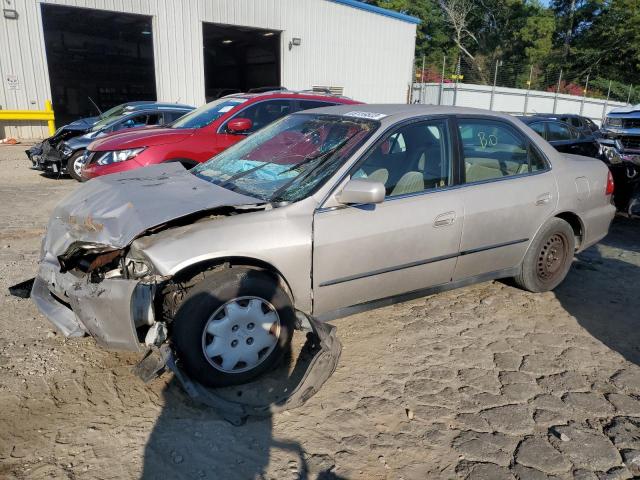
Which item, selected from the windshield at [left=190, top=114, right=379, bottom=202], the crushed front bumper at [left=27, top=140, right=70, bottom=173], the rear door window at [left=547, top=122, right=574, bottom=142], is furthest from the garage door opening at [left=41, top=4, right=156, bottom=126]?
the windshield at [left=190, top=114, right=379, bottom=202]

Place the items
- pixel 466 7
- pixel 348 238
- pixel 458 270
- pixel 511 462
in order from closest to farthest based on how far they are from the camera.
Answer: pixel 511 462
pixel 348 238
pixel 458 270
pixel 466 7

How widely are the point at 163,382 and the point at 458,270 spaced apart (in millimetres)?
2234

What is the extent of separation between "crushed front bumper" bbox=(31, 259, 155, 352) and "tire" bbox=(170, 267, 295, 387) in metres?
0.20

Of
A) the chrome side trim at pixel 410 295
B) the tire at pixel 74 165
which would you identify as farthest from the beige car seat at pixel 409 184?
the tire at pixel 74 165

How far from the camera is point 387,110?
3.92 m

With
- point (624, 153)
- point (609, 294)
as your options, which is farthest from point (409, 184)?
point (624, 153)

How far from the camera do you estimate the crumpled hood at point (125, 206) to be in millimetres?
2979

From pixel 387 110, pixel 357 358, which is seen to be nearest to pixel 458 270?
pixel 357 358

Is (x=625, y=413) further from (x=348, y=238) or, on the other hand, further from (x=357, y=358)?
(x=348, y=238)

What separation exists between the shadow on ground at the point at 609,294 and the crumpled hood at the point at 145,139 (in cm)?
514

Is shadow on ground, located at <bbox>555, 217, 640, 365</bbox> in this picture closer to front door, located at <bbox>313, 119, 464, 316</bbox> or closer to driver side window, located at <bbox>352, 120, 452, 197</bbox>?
front door, located at <bbox>313, 119, 464, 316</bbox>

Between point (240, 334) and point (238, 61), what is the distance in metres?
32.2

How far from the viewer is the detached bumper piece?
281 centimetres

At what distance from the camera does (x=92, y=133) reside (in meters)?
10.4
